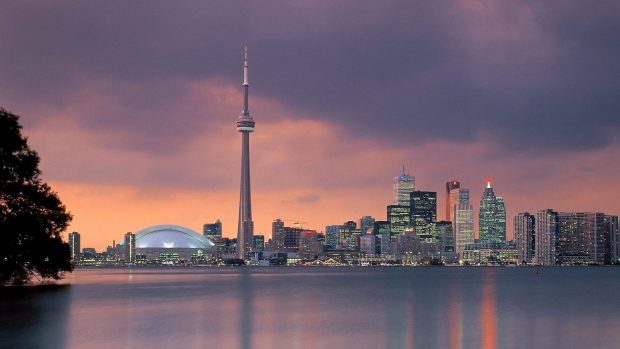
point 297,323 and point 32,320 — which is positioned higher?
point 32,320

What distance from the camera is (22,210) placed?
81312 millimetres

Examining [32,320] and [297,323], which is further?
[297,323]

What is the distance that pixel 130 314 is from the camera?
67125mm

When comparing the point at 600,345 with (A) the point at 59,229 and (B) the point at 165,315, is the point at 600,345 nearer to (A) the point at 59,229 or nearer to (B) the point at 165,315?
(B) the point at 165,315

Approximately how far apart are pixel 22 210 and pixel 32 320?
2861cm

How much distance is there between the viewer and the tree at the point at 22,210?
78188 millimetres

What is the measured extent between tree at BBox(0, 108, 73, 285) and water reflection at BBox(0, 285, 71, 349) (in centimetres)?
418

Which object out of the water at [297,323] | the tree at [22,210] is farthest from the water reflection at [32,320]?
the tree at [22,210]

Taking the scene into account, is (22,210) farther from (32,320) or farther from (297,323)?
(297,323)

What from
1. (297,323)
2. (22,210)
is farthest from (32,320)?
(22,210)

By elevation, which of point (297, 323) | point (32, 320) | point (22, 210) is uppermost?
point (22, 210)

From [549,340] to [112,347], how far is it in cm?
2750

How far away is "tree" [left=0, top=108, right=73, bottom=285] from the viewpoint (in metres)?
78.2

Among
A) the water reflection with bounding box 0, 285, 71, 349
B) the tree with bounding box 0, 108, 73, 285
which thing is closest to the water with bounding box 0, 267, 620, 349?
the water reflection with bounding box 0, 285, 71, 349
